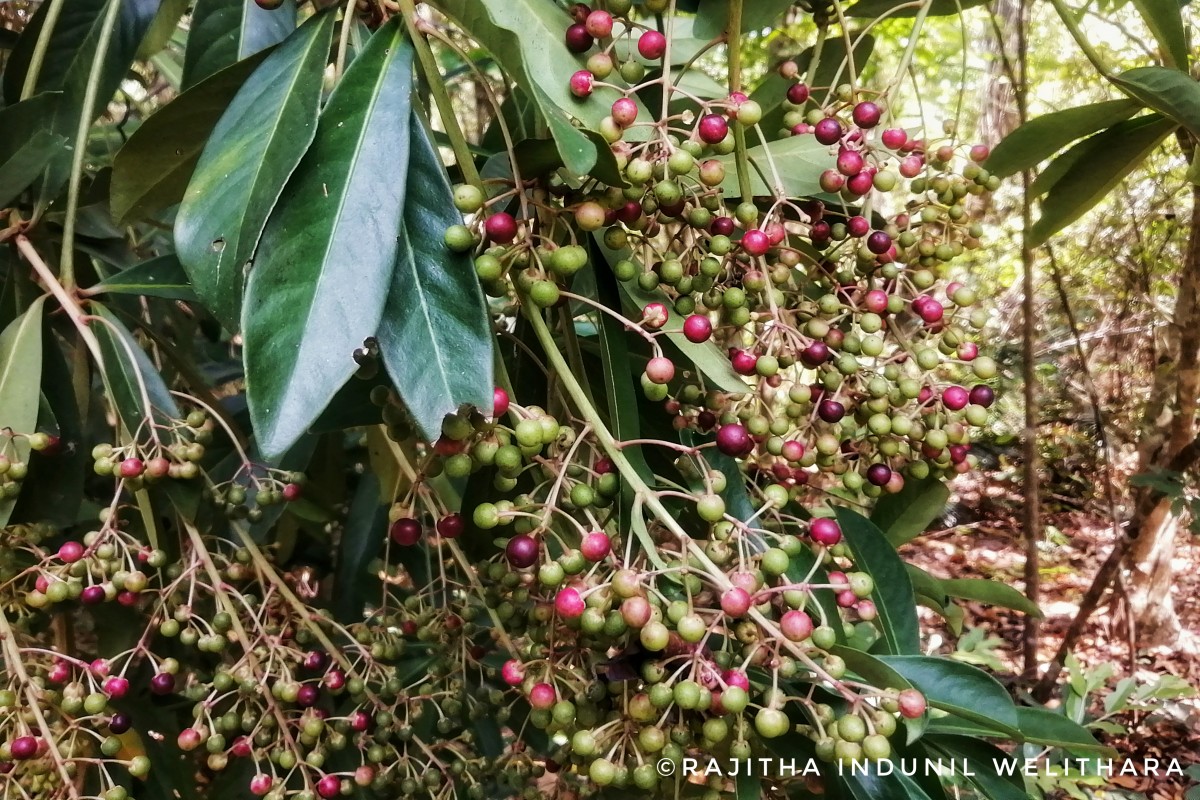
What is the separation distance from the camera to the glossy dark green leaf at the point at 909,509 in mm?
944

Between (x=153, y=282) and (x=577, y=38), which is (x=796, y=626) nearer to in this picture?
(x=577, y=38)

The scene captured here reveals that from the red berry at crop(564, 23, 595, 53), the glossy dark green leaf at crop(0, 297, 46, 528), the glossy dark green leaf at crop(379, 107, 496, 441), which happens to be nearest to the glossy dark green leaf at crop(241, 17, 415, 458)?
the glossy dark green leaf at crop(379, 107, 496, 441)

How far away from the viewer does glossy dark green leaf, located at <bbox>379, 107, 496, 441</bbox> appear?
0.50m

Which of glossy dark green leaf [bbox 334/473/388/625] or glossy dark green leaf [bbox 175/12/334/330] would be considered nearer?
glossy dark green leaf [bbox 175/12/334/330]

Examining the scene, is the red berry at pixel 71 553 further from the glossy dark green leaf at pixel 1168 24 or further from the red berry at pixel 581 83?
the glossy dark green leaf at pixel 1168 24

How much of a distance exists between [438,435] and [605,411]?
329 mm

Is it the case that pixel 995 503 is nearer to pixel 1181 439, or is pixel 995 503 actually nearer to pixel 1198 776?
pixel 1181 439

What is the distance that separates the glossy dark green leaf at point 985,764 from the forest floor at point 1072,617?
3.59ft

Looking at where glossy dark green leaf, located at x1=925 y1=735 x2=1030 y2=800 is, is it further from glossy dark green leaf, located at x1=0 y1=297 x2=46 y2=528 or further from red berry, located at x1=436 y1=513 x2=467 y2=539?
glossy dark green leaf, located at x1=0 y1=297 x2=46 y2=528

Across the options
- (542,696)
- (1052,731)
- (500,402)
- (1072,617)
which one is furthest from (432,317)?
(1072,617)

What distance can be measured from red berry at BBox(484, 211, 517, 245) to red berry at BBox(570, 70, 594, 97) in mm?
101

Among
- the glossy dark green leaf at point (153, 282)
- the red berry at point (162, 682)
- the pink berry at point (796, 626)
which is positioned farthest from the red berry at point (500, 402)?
the red berry at point (162, 682)

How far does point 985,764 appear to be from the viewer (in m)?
0.76

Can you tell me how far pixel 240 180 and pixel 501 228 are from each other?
0.20 m
